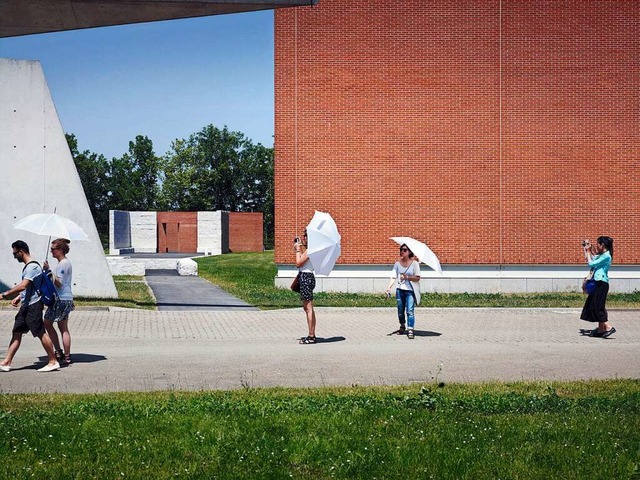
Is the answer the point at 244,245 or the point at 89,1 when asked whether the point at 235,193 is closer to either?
the point at 244,245

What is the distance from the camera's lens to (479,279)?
97.1 ft

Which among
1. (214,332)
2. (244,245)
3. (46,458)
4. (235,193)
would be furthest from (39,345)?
(235,193)

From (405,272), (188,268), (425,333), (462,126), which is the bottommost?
(425,333)

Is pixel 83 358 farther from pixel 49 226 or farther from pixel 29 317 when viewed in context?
pixel 49 226

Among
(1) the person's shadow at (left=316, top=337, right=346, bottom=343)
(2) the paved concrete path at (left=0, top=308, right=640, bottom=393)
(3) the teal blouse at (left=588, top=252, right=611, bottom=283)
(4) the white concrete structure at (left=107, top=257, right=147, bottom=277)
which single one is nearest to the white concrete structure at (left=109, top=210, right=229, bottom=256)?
(4) the white concrete structure at (left=107, top=257, right=147, bottom=277)

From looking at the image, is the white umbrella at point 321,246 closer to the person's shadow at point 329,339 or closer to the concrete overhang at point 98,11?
the person's shadow at point 329,339

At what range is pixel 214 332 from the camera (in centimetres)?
1716

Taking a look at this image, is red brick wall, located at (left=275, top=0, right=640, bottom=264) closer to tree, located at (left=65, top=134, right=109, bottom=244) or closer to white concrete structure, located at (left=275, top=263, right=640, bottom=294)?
white concrete structure, located at (left=275, top=263, right=640, bottom=294)

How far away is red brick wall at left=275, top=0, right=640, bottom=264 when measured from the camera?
29469 mm

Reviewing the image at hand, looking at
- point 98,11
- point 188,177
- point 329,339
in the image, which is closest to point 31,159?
point 98,11

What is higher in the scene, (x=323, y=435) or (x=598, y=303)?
(x=598, y=303)

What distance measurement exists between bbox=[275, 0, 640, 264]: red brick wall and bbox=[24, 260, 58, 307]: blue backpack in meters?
17.3

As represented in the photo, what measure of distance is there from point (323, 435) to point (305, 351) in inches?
258

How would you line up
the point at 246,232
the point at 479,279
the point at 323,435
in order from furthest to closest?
1. the point at 246,232
2. the point at 479,279
3. the point at 323,435
